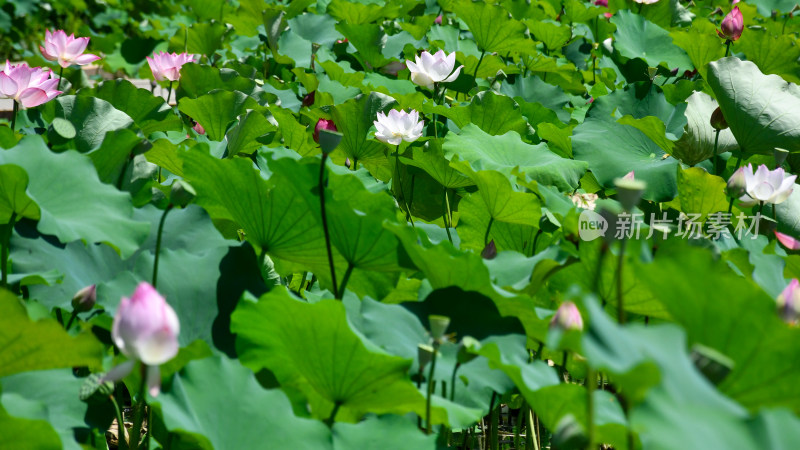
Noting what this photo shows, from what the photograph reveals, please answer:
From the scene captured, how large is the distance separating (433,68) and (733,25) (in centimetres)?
80

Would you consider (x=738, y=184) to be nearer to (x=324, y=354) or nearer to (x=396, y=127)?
(x=396, y=127)

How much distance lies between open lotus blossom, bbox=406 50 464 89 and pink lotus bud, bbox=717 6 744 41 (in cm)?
73

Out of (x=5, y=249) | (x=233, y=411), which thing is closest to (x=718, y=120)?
(x=233, y=411)

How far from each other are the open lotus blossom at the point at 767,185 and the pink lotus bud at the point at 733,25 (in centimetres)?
88

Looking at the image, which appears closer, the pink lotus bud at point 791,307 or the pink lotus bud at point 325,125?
the pink lotus bud at point 791,307

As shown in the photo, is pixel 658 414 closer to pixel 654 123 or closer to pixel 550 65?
pixel 654 123

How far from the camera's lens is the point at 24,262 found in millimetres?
1002

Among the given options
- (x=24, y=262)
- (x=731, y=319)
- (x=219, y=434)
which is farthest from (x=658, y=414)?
(x=24, y=262)

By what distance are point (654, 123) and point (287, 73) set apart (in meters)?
1.19

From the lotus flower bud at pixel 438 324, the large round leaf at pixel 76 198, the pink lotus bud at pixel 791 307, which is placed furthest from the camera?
the large round leaf at pixel 76 198

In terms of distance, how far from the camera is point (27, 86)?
4.75ft

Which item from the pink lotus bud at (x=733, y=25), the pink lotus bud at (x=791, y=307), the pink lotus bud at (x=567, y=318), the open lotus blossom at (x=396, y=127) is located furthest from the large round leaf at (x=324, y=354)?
the pink lotus bud at (x=733, y=25)

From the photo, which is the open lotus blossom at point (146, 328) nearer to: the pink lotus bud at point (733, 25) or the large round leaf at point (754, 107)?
the large round leaf at point (754, 107)

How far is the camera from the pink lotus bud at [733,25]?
1.98 meters
